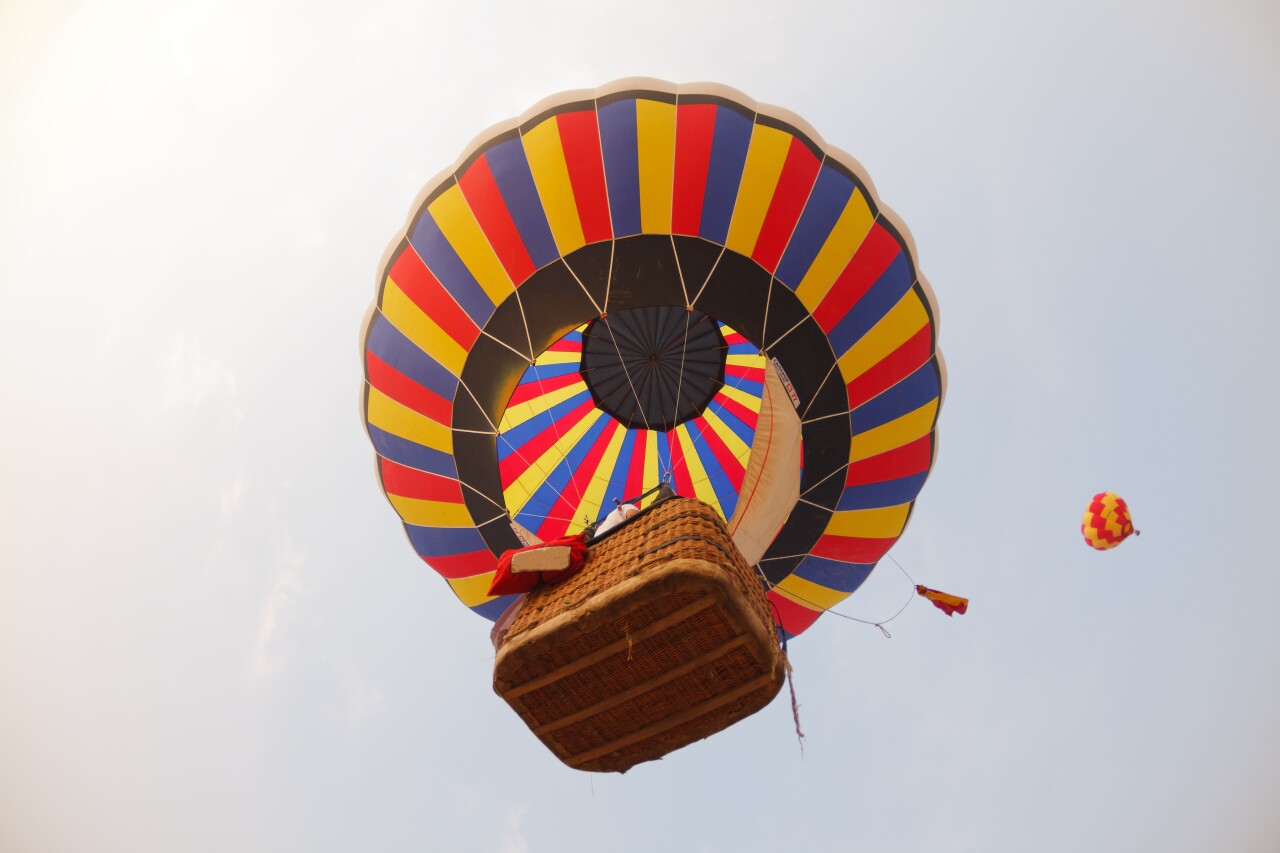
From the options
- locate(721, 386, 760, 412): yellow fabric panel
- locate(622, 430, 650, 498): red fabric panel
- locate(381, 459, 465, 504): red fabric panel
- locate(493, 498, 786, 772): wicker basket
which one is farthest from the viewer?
locate(622, 430, 650, 498): red fabric panel

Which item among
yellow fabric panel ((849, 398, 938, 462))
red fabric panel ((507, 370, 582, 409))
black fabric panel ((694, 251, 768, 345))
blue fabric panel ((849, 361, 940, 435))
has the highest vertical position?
red fabric panel ((507, 370, 582, 409))

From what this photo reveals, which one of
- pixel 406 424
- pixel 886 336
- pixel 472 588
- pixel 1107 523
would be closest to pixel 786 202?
pixel 886 336

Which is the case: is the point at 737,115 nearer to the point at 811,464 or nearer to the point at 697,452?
the point at 811,464

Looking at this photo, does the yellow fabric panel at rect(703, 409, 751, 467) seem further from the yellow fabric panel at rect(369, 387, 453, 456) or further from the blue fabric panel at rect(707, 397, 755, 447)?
the yellow fabric panel at rect(369, 387, 453, 456)

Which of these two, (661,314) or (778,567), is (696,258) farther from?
(778,567)

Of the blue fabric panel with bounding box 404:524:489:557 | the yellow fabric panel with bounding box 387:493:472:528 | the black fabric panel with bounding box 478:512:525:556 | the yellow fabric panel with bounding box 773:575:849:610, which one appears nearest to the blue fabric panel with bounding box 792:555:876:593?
the yellow fabric panel with bounding box 773:575:849:610

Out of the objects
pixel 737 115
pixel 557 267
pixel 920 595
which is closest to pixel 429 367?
pixel 557 267
